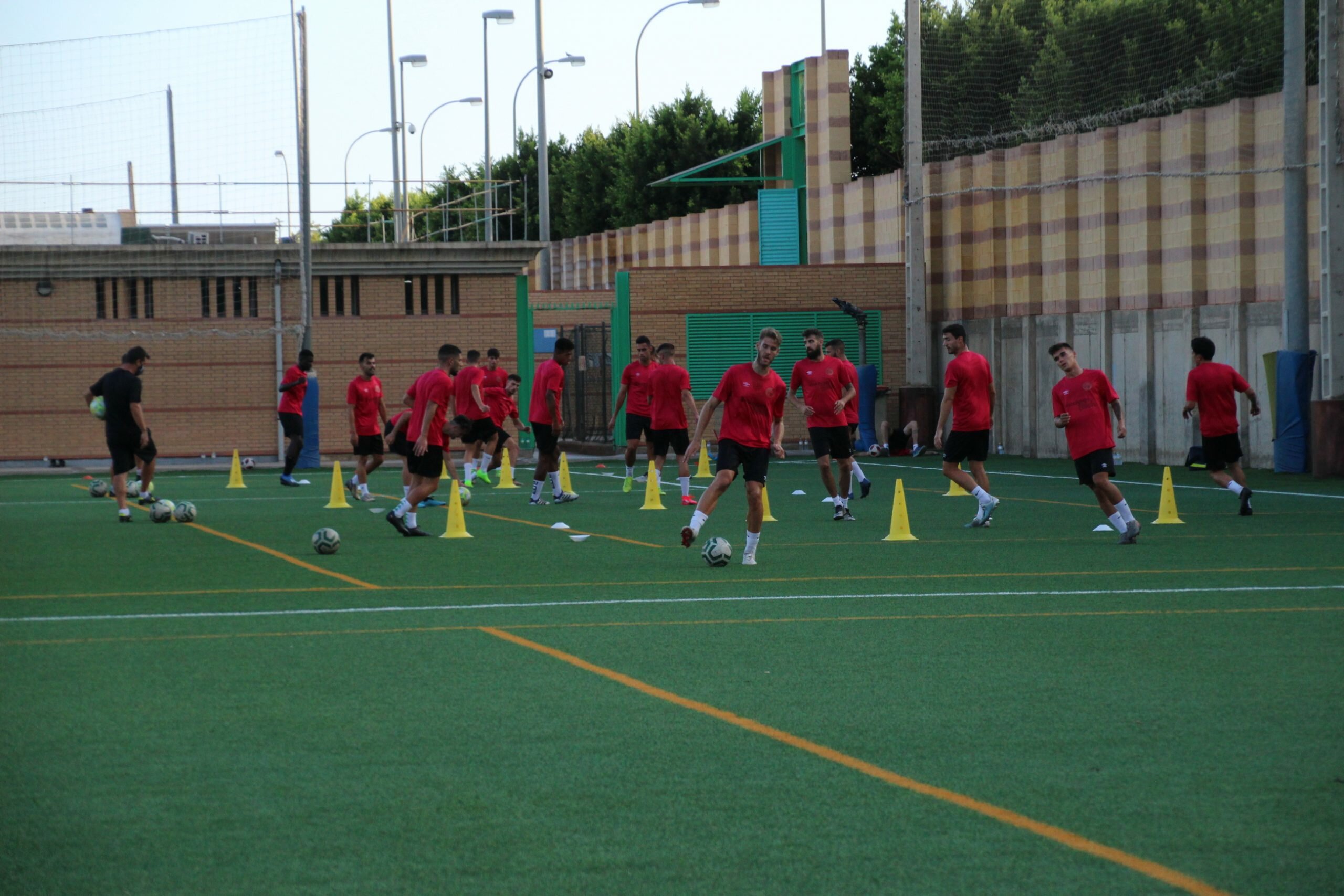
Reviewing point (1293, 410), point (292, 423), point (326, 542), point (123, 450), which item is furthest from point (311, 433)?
point (326, 542)

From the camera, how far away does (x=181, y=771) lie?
673cm

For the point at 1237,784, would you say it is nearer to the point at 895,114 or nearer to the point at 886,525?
the point at 886,525

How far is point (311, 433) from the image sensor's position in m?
33.7

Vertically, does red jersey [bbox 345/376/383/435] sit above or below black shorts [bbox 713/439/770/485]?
above

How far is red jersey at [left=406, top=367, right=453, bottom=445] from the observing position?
56.9 ft

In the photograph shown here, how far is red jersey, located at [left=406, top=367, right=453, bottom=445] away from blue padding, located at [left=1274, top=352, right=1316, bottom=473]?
1428 cm

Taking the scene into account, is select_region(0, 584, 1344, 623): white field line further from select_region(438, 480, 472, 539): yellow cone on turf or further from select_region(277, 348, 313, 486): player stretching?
select_region(277, 348, 313, 486): player stretching

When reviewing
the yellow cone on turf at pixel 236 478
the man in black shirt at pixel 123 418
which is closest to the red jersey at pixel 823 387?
the man in black shirt at pixel 123 418

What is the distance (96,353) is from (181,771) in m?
29.6

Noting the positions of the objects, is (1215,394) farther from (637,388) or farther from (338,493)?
(338,493)

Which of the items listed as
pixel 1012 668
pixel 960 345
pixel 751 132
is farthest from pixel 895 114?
pixel 1012 668

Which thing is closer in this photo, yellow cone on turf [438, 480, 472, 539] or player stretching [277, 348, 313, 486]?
yellow cone on turf [438, 480, 472, 539]

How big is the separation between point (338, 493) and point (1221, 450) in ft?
36.7

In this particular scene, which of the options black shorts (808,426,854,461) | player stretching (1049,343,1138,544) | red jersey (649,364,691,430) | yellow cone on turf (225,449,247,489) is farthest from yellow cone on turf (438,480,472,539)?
yellow cone on turf (225,449,247,489)
